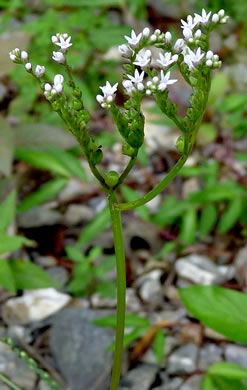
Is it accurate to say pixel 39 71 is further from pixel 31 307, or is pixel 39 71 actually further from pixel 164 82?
pixel 31 307

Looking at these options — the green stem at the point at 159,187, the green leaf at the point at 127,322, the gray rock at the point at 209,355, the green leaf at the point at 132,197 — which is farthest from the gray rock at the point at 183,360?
the green stem at the point at 159,187

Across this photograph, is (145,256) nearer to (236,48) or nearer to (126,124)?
(126,124)

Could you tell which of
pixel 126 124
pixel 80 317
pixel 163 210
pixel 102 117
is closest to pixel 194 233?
Result: pixel 163 210

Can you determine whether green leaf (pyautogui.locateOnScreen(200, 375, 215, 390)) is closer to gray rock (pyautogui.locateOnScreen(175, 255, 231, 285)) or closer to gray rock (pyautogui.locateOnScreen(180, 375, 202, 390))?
gray rock (pyautogui.locateOnScreen(180, 375, 202, 390))

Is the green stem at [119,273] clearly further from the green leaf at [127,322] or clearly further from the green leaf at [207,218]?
the green leaf at [207,218]

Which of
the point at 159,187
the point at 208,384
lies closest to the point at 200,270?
the point at 208,384

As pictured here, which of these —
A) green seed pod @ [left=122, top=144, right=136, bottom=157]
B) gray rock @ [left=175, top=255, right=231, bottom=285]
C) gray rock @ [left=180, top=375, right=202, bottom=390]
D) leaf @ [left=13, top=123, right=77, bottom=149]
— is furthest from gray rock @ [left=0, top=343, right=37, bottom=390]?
green seed pod @ [left=122, top=144, right=136, bottom=157]
